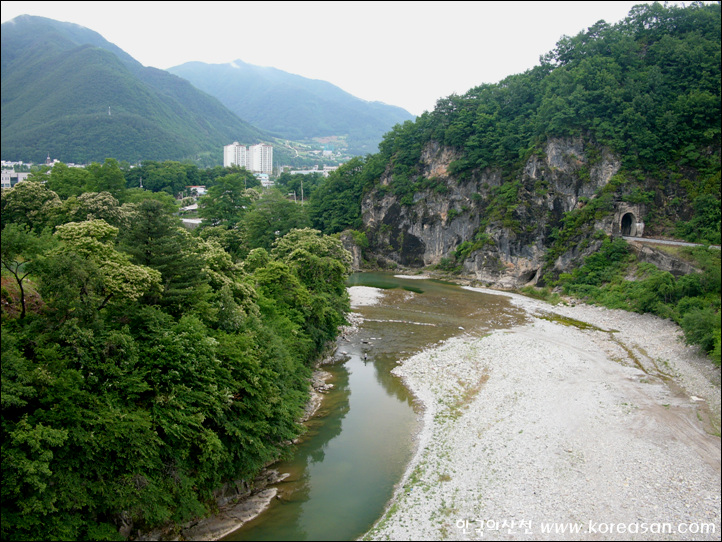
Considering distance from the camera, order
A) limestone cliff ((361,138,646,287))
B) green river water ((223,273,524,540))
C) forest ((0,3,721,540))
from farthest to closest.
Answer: limestone cliff ((361,138,646,287)), green river water ((223,273,524,540)), forest ((0,3,721,540))

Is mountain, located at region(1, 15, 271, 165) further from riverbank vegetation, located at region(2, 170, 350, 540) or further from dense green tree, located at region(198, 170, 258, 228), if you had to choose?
dense green tree, located at region(198, 170, 258, 228)

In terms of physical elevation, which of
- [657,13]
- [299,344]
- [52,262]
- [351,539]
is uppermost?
[657,13]

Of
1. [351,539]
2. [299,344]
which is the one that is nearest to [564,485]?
[351,539]

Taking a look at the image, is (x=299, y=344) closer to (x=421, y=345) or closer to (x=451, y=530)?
(x=421, y=345)

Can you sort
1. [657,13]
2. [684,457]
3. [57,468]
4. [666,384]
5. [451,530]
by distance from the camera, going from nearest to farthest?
1. [57,468]
2. [451,530]
3. [684,457]
4. [666,384]
5. [657,13]

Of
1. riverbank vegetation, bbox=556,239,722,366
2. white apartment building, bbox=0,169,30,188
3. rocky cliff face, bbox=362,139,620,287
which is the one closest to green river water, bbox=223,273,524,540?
riverbank vegetation, bbox=556,239,722,366

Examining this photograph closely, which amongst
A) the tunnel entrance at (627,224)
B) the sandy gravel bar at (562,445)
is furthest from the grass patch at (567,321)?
the tunnel entrance at (627,224)

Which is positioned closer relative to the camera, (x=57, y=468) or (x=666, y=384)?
(x=57, y=468)
